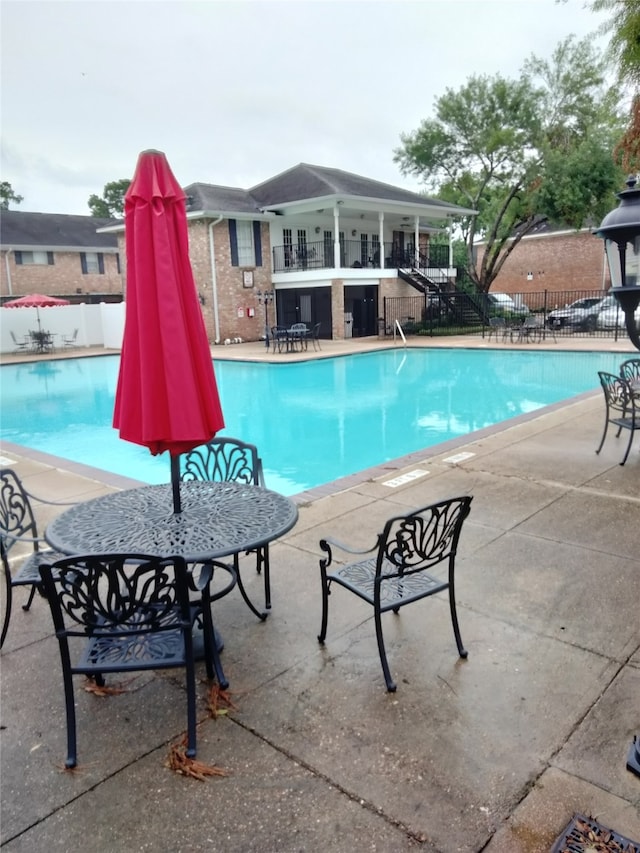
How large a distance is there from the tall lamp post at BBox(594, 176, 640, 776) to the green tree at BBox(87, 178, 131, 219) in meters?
55.1

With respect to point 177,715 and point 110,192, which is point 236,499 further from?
point 110,192

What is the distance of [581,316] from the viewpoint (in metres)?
23.6

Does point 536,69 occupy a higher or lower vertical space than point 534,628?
higher

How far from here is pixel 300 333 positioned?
803 inches

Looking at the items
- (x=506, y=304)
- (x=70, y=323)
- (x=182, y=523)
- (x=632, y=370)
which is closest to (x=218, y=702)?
(x=182, y=523)

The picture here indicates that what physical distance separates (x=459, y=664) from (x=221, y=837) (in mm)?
1324

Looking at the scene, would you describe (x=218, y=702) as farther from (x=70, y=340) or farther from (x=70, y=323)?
(x=70, y=323)

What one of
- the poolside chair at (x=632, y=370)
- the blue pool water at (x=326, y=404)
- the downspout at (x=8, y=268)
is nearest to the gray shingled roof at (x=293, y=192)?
the blue pool water at (x=326, y=404)

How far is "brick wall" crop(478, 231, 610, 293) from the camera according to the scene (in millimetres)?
31297

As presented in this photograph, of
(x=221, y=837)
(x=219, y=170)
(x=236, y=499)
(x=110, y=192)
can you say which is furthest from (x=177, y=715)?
(x=110, y=192)

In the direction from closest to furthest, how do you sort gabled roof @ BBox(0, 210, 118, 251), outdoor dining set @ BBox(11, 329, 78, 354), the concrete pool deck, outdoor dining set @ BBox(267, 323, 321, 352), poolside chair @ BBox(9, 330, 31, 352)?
the concrete pool deck, outdoor dining set @ BBox(267, 323, 321, 352), outdoor dining set @ BBox(11, 329, 78, 354), poolside chair @ BBox(9, 330, 31, 352), gabled roof @ BBox(0, 210, 118, 251)

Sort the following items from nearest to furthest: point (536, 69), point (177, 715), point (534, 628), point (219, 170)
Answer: point (177, 715) → point (534, 628) → point (536, 69) → point (219, 170)

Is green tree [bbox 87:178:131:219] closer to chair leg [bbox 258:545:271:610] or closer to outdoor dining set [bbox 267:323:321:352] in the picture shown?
outdoor dining set [bbox 267:323:321:352]

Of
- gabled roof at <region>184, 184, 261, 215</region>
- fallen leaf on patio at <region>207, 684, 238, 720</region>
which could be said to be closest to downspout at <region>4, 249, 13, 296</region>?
gabled roof at <region>184, 184, 261, 215</region>
